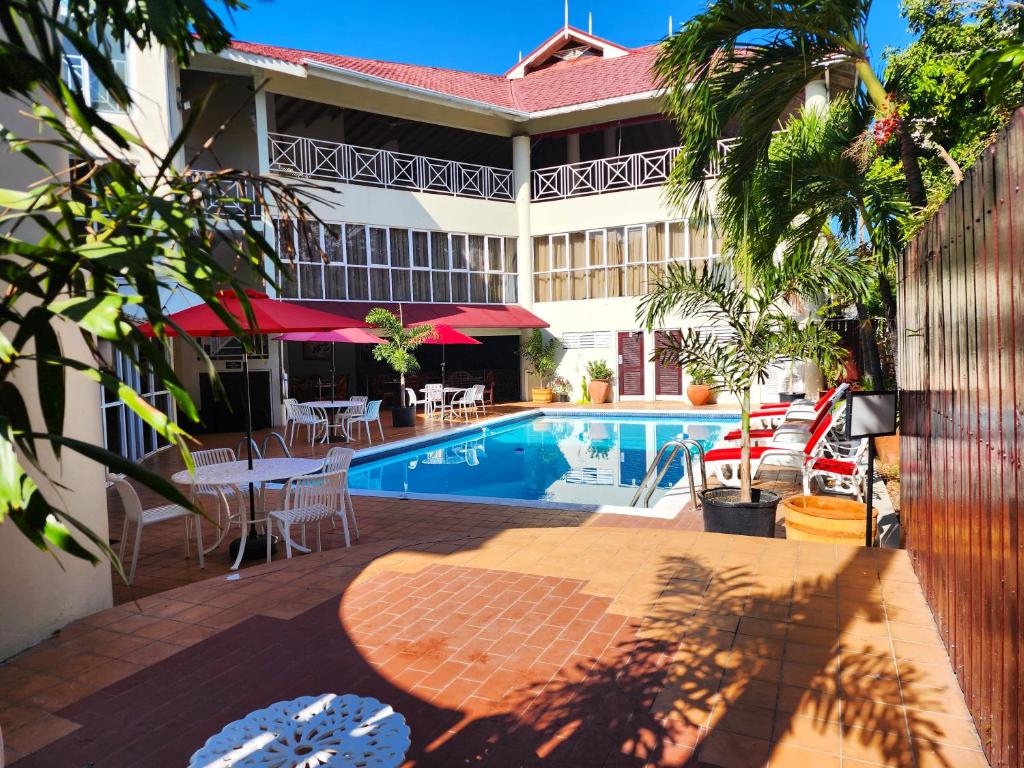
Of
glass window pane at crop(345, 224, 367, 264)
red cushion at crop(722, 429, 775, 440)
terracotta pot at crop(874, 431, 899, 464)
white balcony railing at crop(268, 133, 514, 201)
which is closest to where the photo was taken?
terracotta pot at crop(874, 431, 899, 464)

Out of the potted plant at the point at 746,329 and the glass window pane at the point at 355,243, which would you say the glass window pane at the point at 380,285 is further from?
the potted plant at the point at 746,329

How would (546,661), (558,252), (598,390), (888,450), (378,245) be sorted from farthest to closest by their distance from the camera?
(558,252)
(598,390)
(378,245)
(888,450)
(546,661)

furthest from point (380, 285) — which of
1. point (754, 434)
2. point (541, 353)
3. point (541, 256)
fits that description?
point (754, 434)

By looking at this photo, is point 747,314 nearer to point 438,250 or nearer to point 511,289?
point 438,250

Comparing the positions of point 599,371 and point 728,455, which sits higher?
point 599,371

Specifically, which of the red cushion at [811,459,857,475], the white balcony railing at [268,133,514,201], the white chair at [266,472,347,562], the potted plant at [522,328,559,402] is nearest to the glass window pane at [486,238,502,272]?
the white balcony railing at [268,133,514,201]

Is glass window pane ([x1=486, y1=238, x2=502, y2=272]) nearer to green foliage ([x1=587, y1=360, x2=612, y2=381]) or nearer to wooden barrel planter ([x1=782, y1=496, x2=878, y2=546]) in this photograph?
green foliage ([x1=587, y1=360, x2=612, y2=381])

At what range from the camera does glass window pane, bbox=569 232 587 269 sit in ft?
64.5

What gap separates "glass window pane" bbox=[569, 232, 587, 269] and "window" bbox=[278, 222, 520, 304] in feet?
5.44

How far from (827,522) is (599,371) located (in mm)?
13904

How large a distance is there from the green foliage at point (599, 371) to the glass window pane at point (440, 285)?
4.29 meters

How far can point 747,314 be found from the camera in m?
5.55

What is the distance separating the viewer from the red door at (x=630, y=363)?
62.4 ft

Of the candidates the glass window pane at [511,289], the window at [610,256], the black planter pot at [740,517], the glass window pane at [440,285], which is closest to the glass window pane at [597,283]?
the window at [610,256]
